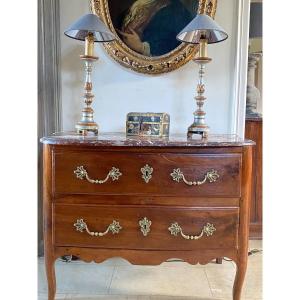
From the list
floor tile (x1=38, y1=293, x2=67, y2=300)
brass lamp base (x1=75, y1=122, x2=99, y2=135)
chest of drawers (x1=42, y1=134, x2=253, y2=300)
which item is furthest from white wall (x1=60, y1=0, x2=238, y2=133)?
floor tile (x1=38, y1=293, x2=67, y2=300)

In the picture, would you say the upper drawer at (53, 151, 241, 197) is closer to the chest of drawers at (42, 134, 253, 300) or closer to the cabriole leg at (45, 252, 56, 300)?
the chest of drawers at (42, 134, 253, 300)

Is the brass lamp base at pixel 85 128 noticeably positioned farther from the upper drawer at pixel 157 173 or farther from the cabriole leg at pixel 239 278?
the cabriole leg at pixel 239 278

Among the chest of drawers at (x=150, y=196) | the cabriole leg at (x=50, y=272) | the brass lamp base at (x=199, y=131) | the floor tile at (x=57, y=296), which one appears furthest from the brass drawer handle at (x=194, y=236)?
the floor tile at (x=57, y=296)

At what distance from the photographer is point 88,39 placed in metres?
1.73

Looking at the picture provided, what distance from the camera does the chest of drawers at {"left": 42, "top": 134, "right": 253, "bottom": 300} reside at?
1.46 metres

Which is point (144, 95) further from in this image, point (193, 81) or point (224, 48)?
point (224, 48)

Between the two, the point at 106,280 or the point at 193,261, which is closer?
the point at 193,261

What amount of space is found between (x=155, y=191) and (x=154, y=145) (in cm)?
20

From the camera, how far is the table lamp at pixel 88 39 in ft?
5.44

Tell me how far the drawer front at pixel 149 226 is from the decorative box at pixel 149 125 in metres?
0.42

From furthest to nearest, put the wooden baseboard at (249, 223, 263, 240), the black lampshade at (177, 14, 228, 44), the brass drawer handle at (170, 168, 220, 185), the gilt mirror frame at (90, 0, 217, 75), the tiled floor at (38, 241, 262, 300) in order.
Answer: the wooden baseboard at (249, 223, 263, 240) → the gilt mirror frame at (90, 0, 217, 75) → the tiled floor at (38, 241, 262, 300) → the black lampshade at (177, 14, 228, 44) → the brass drawer handle at (170, 168, 220, 185)

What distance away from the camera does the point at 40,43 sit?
1.93 meters

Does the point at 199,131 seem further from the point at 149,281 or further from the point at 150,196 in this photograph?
the point at 149,281
